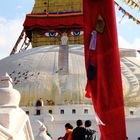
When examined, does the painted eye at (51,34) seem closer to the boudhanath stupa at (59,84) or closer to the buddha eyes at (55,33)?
the buddha eyes at (55,33)

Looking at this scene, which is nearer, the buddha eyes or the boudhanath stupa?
the boudhanath stupa

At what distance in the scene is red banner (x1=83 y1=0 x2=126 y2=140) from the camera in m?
6.48

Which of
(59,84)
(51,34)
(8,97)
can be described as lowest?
(8,97)

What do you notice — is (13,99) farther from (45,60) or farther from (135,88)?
(45,60)

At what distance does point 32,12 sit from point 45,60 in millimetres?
9924

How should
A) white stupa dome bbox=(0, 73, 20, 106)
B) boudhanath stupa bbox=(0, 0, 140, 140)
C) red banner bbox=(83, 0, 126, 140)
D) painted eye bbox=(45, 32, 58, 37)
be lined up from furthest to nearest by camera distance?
painted eye bbox=(45, 32, 58, 37)
boudhanath stupa bbox=(0, 0, 140, 140)
white stupa dome bbox=(0, 73, 20, 106)
red banner bbox=(83, 0, 126, 140)

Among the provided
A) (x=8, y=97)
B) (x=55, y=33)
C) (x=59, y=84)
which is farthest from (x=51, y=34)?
(x=8, y=97)

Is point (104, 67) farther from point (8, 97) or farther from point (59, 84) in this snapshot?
point (59, 84)

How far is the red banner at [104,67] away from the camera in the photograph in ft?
21.3

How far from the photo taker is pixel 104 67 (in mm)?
6598

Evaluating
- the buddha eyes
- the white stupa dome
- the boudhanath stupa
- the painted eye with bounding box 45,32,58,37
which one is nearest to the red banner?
the white stupa dome

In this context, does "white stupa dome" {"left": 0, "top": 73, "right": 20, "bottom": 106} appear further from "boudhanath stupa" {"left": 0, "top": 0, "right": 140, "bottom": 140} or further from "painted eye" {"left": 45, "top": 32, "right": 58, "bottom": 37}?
"painted eye" {"left": 45, "top": 32, "right": 58, "bottom": 37}

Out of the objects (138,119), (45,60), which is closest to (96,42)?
(138,119)

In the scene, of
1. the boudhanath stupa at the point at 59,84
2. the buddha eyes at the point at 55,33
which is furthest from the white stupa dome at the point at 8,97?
the buddha eyes at the point at 55,33
